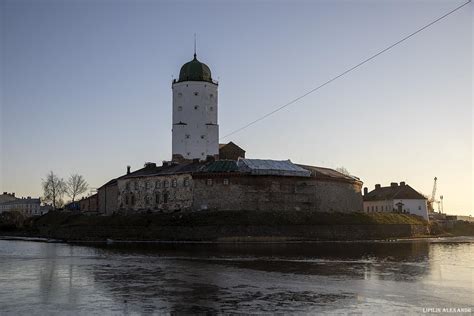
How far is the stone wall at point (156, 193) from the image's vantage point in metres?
58.2

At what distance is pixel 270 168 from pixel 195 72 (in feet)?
72.5

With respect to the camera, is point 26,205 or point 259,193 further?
point 26,205

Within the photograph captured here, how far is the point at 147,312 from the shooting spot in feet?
47.9

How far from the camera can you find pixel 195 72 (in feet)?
244

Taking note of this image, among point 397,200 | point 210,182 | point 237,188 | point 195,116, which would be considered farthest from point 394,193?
point 210,182

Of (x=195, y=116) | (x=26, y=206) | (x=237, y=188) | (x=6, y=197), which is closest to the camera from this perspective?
(x=237, y=188)

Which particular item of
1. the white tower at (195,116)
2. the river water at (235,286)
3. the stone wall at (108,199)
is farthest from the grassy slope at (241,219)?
the river water at (235,286)

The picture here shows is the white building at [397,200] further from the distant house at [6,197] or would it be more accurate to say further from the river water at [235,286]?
the distant house at [6,197]

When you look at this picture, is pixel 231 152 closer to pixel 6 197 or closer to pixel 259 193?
pixel 259 193

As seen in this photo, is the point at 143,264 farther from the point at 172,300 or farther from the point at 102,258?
the point at 172,300

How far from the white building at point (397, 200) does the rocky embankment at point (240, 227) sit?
51.7ft

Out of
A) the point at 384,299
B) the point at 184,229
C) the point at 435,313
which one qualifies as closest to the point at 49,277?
the point at 384,299

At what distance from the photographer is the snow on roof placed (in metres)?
58.1

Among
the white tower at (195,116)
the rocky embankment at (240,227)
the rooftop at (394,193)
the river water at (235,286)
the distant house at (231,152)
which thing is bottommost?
the river water at (235,286)
